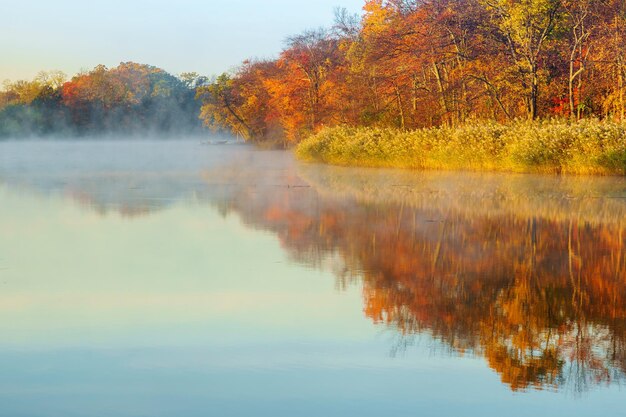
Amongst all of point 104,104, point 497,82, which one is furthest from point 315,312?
point 104,104

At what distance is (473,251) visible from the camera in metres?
13.8

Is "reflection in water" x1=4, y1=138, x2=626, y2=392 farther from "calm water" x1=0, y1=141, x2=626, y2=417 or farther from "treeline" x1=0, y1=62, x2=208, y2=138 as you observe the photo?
"treeline" x1=0, y1=62, x2=208, y2=138

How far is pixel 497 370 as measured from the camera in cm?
713

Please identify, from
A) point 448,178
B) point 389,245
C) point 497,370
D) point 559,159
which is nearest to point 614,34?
point 559,159

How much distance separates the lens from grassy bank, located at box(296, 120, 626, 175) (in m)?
31.8

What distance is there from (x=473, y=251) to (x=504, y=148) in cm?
2200

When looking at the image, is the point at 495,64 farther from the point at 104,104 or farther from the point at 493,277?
A: the point at 104,104

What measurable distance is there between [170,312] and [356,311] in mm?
1584

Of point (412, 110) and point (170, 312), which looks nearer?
point (170, 312)

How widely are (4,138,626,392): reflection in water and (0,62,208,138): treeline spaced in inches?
4332

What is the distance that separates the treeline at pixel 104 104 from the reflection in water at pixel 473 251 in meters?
110

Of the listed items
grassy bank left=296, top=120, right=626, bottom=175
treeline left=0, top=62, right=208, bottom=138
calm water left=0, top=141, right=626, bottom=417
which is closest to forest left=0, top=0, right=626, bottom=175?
grassy bank left=296, top=120, right=626, bottom=175

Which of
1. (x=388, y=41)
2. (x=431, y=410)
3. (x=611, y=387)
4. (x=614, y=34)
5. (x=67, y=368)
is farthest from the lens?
(x=388, y=41)

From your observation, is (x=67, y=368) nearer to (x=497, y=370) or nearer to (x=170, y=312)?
(x=170, y=312)
